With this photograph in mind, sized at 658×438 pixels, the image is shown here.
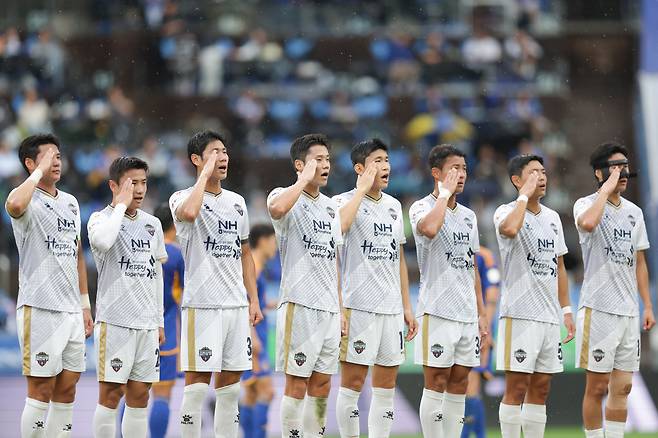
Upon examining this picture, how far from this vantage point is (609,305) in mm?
10867

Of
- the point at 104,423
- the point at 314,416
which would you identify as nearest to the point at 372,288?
the point at 314,416

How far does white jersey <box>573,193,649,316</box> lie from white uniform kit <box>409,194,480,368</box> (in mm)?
1082

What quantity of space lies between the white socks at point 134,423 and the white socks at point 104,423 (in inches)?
4.8

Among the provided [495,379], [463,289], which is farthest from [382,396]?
[495,379]

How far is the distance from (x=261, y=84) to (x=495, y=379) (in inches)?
356

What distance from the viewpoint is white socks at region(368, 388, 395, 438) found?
33.1 feet

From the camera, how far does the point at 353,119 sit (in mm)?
22109

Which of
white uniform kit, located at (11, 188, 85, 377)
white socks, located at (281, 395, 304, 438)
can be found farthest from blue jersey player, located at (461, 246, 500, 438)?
white uniform kit, located at (11, 188, 85, 377)

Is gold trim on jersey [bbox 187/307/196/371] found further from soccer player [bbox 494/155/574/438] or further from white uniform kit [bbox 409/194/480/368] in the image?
soccer player [bbox 494/155/574/438]

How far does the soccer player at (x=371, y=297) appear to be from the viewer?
10078 mm

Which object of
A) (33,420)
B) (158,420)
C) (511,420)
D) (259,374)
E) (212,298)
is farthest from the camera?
(259,374)

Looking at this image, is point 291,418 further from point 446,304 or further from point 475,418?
point 475,418

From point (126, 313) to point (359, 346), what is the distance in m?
1.83

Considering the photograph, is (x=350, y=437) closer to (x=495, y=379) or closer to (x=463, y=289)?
(x=463, y=289)
